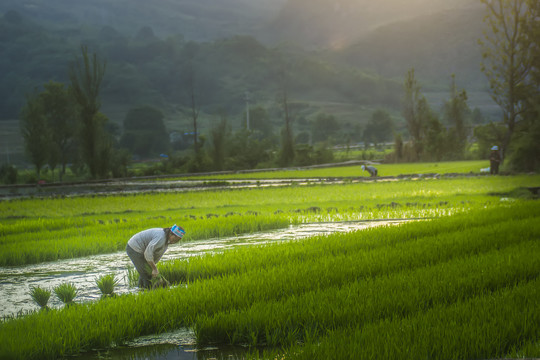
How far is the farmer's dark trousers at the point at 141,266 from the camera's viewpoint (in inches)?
240

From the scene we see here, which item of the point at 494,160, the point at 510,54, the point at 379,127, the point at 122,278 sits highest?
the point at 379,127

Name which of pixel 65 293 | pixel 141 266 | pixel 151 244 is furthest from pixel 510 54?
pixel 65 293

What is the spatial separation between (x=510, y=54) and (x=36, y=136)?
28.7 meters

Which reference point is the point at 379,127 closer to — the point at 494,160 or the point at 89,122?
the point at 89,122

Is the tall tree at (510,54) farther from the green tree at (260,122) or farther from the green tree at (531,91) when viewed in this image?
the green tree at (260,122)

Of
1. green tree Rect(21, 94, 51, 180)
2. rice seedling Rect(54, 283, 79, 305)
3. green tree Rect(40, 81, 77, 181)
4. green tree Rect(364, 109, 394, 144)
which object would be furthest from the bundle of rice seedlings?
green tree Rect(364, 109, 394, 144)

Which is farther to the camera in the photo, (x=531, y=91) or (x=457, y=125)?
(x=457, y=125)

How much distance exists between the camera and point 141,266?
20.1ft

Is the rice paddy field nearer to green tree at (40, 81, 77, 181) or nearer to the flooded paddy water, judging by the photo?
the flooded paddy water

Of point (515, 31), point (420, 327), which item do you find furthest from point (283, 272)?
point (515, 31)

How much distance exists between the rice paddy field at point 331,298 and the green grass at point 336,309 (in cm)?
1

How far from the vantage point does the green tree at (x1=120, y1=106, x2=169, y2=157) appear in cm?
9506

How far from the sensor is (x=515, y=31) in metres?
28.2

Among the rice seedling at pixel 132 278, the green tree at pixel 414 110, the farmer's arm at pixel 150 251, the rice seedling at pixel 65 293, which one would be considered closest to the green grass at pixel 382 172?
the green tree at pixel 414 110
